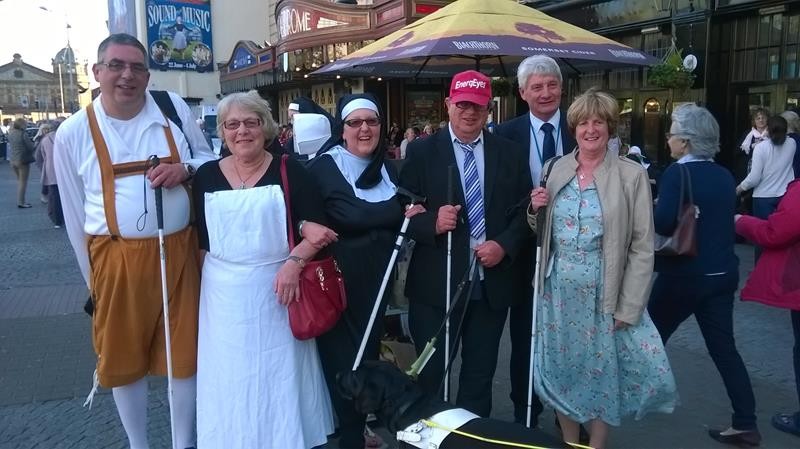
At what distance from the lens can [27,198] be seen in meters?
17.0

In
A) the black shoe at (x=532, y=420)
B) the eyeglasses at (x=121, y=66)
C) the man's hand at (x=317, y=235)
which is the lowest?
the black shoe at (x=532, y=420)

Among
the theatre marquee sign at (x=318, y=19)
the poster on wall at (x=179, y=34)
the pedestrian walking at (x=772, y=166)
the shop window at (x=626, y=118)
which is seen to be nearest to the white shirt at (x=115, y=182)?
the pedestrian walking at (x=772, y=166)

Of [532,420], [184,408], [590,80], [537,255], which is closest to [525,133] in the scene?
[537,255]

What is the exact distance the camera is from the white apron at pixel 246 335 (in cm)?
297

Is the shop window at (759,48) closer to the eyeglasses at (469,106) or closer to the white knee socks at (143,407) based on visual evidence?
the eyeglasses at (469,106)

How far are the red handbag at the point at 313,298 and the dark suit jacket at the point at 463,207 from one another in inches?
19.1

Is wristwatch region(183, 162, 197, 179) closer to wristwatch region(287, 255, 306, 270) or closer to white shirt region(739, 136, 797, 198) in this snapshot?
wristwatch region(287, 255, 306, 270)

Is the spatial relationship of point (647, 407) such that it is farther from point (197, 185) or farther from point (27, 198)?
point (27, 198)

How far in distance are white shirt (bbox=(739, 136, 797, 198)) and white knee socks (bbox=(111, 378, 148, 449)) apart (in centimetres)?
703

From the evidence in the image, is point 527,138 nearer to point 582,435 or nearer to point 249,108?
point 249,108

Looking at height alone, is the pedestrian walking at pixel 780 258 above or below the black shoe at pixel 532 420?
above

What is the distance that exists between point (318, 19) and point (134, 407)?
47.1 feet

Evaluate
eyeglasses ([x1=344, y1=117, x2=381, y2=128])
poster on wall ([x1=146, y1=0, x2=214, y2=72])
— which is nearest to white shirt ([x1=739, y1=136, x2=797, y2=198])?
eyeglasses ([x1=344, y1=117, x2=381, y2=128])

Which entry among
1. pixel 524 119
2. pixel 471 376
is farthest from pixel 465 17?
pixel 471 376
